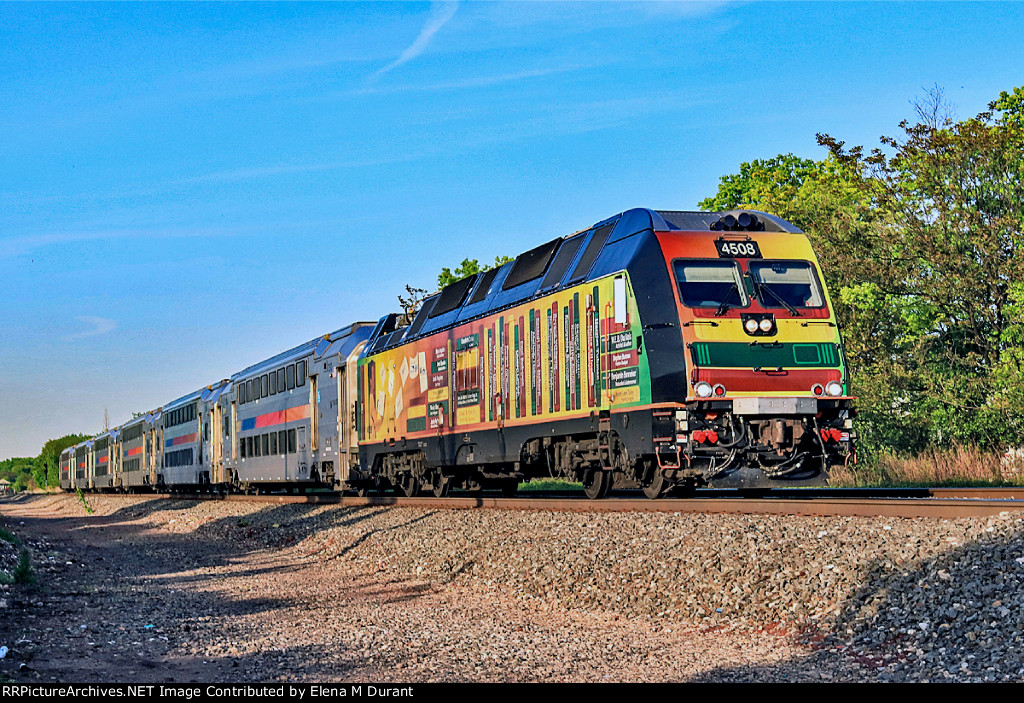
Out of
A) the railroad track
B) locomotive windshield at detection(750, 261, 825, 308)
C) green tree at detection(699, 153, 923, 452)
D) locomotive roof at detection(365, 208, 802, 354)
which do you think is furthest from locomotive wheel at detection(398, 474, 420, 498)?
locomotive windshield at detection(750, 261, 825, 308)

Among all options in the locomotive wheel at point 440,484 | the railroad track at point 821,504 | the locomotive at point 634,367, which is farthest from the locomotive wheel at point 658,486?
the locomotive wheel at point 440,484

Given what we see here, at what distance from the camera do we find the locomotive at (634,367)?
13547mm

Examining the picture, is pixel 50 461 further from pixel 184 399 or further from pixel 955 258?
pixel 955 258

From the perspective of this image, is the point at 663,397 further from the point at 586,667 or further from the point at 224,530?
the point at 224,530

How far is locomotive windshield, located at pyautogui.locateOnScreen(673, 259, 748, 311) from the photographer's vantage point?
13906mm

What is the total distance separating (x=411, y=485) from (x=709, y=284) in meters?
11.1

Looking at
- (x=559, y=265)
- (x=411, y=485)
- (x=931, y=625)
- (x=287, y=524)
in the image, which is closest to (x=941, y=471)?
(x=559, y=265)

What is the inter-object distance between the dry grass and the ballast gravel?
8246 millimetres

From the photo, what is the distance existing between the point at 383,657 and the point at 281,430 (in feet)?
72.4

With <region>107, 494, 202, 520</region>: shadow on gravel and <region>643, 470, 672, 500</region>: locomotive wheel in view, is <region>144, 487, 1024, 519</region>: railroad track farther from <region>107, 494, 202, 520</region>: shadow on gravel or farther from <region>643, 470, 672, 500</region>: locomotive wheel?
<region>107, 494, 202, 520</region>: shadow on gravel

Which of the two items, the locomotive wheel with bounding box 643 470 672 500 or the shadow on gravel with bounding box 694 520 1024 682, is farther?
the locomotive wheel with bounding box 643 470 672 500

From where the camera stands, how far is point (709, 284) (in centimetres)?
1412

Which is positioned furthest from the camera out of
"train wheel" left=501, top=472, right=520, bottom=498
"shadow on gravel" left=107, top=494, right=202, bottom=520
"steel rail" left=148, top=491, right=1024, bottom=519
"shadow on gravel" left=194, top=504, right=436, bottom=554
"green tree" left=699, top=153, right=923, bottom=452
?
"shadow on gravel" left=107, top=494, right=202, bottom=520

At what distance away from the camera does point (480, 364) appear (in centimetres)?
1875
